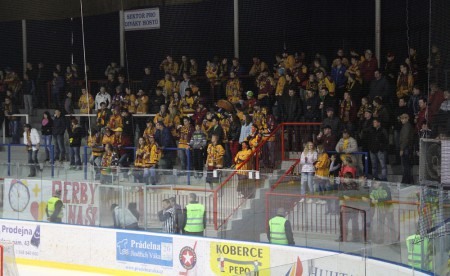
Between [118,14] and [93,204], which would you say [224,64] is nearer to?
[118,14]

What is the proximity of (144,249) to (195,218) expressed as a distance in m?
1.02

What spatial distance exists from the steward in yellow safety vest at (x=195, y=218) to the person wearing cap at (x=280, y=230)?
112cm

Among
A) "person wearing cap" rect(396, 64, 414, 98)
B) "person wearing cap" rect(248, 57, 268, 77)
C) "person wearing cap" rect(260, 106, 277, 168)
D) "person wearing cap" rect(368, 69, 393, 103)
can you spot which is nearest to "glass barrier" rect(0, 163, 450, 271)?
"person wearing cap" rect(260, 106, 277, 168)

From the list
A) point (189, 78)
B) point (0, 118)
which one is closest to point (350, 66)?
point (189, 78)

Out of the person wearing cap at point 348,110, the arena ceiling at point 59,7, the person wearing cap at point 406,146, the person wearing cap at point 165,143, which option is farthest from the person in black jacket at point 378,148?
the arena ceiling at point 59,7

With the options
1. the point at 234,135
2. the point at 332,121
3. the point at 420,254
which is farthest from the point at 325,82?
the point at 420,254

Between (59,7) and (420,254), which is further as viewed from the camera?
(59,7)

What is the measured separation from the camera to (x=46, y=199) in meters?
13.4

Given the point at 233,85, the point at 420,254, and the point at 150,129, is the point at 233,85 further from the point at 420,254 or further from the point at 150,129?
the point at 420,254

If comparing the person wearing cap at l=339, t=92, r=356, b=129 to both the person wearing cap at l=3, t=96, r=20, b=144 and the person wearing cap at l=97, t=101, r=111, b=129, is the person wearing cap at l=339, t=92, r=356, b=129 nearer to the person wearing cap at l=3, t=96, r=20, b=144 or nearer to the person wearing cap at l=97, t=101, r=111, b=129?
the person wearing cap at l=97, t=101, r=111, b=129

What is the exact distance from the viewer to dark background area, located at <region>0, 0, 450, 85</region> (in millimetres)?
16172

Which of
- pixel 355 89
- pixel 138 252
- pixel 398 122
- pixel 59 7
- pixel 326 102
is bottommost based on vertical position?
pixel 138 252

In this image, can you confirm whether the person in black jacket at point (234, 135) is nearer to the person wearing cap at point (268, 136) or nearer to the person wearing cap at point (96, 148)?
the person wearing cap at point (268, 136)

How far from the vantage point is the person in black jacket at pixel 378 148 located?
531 inches
